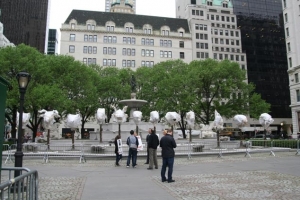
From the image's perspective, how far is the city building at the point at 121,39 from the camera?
77.2 metres

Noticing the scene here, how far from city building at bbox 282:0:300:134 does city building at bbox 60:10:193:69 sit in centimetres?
3013

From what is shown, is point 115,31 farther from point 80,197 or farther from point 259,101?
point 80,197

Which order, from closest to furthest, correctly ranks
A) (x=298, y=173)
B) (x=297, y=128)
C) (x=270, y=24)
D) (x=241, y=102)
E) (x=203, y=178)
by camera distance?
(x=203, y=178) → (x=298, y=173) → (x=241, y=102) → (x=297, y=128) → (x=270, y=24)

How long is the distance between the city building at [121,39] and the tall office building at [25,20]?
49.0 m

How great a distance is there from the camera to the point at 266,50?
337 ft

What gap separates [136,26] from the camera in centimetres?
8338

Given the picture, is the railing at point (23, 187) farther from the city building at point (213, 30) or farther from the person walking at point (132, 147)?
the city building at point (213, 30)

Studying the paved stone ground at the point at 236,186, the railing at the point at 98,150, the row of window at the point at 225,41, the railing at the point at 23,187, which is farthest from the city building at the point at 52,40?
the railing at the point at 23,187

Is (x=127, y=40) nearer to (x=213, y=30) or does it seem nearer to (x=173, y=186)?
(x=213, y=30)

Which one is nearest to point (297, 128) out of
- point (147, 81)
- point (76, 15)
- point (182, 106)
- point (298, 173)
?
point (182, 106)

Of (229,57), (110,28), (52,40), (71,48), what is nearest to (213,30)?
(229,57)

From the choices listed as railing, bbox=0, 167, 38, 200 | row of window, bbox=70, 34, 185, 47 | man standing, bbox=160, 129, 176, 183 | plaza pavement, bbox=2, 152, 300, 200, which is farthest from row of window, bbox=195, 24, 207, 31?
railing, bbox=0, 167, 38, 200

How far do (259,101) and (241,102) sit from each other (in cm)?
344

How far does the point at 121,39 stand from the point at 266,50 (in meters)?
55.0
